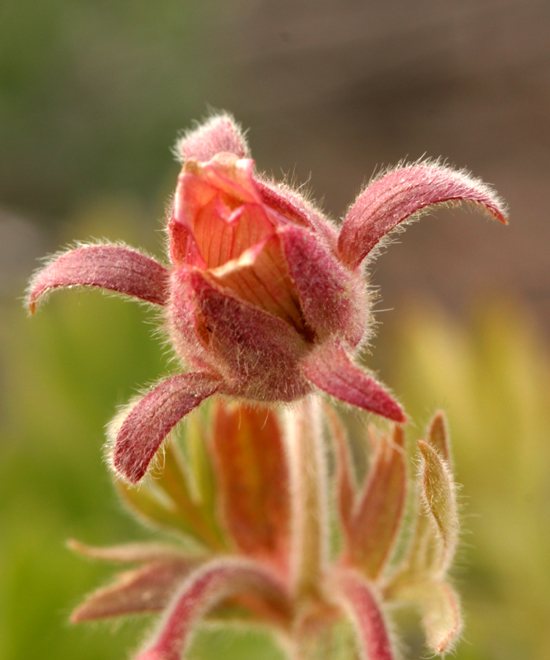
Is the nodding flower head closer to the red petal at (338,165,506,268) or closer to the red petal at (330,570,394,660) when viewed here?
the red petal at (338,165,506,268)

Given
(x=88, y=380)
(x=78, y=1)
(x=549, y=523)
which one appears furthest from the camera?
(x=78, y=1)

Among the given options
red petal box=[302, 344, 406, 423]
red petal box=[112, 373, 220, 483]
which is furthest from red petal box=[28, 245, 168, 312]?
red petal box=[302, 344, 406, 423]

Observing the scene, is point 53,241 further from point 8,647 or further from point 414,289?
point 8,647

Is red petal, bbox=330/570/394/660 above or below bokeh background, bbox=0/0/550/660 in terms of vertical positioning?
below

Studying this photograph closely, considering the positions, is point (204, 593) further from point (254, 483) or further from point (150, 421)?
point (150, 421)

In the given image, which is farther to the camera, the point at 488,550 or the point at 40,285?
the point at 488,550

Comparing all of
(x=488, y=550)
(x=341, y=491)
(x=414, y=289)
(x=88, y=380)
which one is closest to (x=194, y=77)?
(x=414, y=289)

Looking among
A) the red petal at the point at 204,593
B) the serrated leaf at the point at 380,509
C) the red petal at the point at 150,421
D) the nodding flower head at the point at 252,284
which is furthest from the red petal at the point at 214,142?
the red petal at the point at 204,593
